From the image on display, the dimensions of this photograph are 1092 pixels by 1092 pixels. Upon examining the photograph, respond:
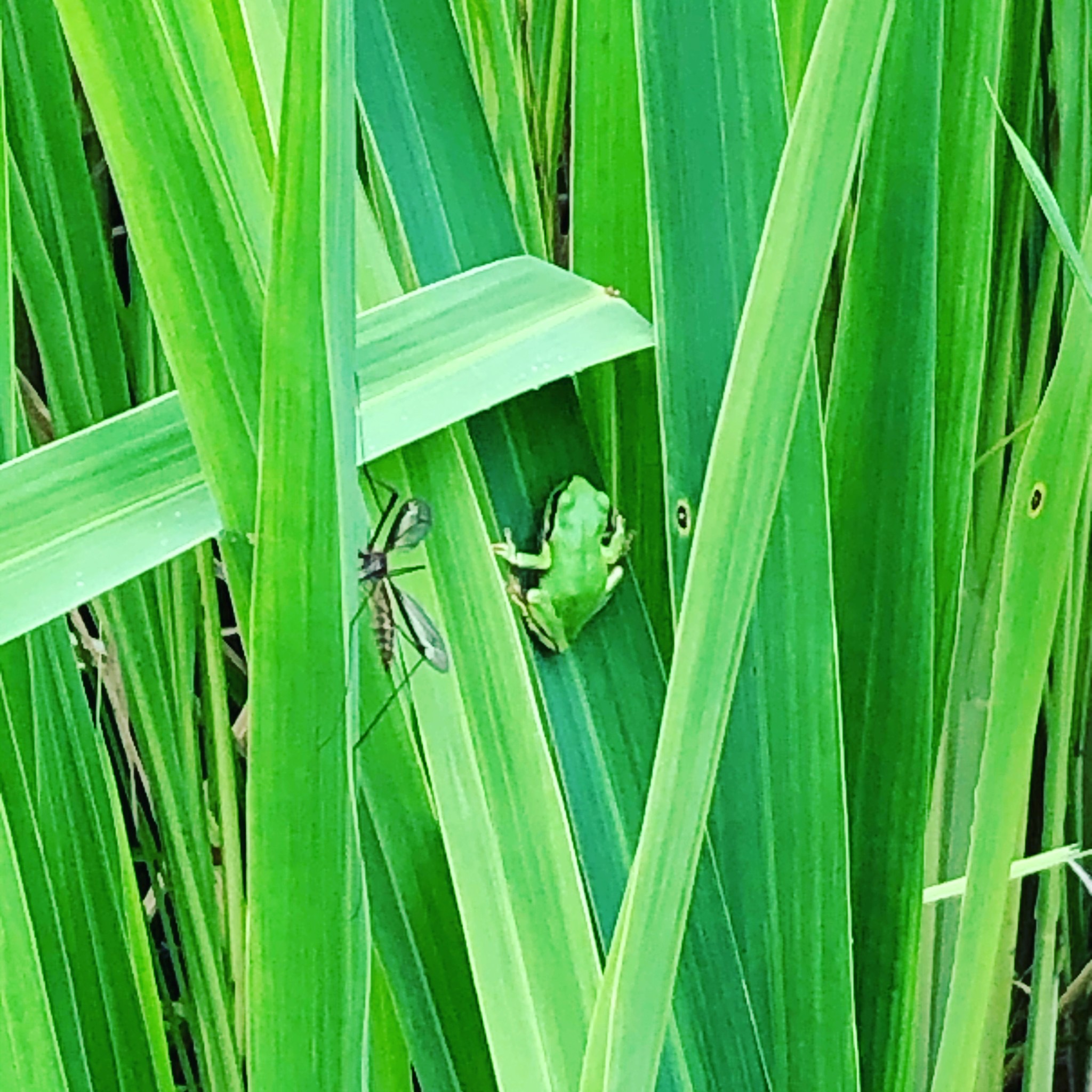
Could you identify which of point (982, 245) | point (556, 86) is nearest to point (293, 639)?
point (982, 245)

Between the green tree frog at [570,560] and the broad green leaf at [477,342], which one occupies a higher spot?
the broad green leaf at [477,342]

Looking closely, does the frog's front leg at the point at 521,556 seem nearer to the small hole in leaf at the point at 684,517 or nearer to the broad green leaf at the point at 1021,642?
the small hole in leaf at the point at 684,517

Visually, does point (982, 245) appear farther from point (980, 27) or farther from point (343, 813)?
point (343, 813)

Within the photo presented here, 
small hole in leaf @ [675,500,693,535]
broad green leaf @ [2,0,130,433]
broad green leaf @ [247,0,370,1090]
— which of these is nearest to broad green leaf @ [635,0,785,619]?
small hole in leaf @ [675,500,693,535]

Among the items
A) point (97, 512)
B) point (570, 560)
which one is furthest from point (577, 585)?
point (97, 512)

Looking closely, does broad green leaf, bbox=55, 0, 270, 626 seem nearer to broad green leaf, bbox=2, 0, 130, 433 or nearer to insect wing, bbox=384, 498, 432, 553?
insect wing, bbox=384, 498, 432, 553

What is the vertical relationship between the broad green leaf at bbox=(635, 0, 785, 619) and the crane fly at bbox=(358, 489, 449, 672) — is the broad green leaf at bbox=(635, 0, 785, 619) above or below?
above

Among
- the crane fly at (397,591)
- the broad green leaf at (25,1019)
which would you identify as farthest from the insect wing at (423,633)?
the broad green leaf at (25,1019)
